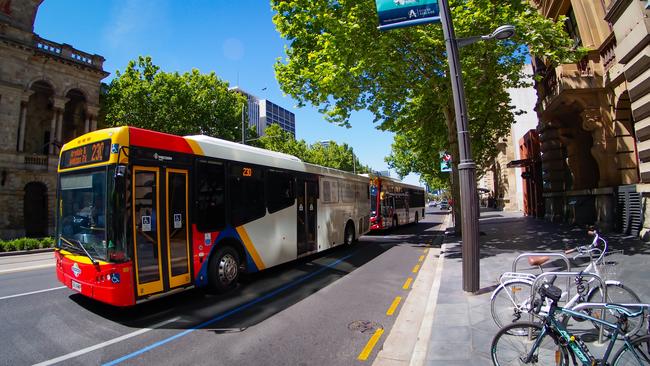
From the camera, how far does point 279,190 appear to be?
1023 cm

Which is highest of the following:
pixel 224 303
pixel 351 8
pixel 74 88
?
pixel 74 88

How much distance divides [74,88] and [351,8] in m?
27.4

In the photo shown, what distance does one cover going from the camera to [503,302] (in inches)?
205

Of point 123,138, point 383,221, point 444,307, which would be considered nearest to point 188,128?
point 383,221

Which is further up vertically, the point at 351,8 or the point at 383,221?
the point at 351,8

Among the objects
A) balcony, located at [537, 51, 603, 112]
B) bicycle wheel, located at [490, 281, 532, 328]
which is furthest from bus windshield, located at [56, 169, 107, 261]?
balcony, located at [537, 51, 603, 112]

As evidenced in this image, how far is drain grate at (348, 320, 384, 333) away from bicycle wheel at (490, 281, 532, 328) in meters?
1.80

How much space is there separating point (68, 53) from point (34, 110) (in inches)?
214

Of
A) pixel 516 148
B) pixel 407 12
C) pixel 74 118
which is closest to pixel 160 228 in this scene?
pixel 407 12

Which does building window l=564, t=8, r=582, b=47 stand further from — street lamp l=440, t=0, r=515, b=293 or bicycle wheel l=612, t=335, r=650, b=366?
bicycle wheel l=612, t=335, r=650, b=366

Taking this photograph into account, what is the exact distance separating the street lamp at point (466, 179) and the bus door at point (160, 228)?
552cm

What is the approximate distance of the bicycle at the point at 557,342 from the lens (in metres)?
3.08

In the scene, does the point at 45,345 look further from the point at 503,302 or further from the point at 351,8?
the point at 351,8

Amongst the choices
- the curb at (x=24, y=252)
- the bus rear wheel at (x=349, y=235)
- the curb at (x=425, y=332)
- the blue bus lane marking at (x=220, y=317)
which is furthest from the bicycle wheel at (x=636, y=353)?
the curb at (x=24, y=252)
